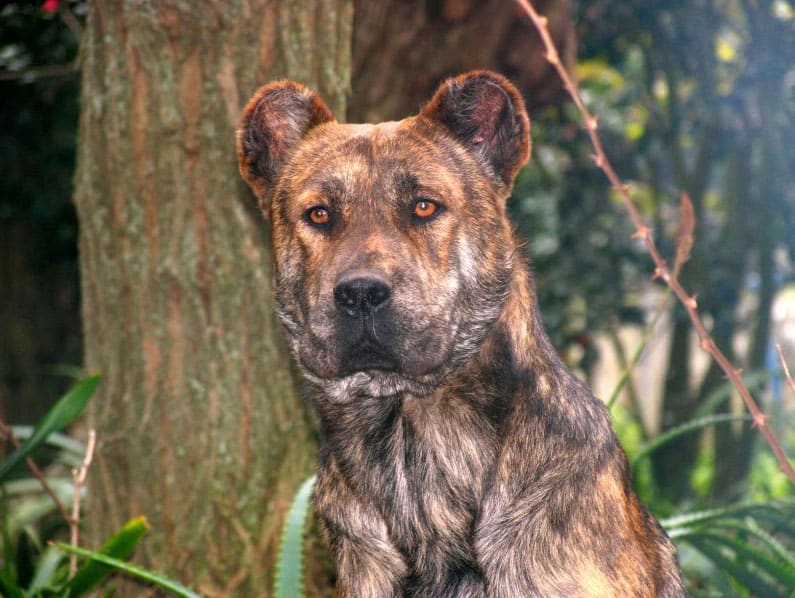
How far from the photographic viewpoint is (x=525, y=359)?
2744 mm

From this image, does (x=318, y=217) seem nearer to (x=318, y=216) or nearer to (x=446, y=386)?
(x=318, y=216)

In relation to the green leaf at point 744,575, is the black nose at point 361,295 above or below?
above

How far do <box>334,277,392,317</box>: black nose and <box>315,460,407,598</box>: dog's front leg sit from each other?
518 mm

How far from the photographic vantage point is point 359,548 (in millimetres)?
2744

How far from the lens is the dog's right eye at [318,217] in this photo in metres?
2.86

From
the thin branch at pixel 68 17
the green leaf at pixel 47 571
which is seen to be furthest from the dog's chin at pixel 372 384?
the thin branch at pixel 68 17

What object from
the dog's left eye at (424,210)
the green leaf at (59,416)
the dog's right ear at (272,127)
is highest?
the dog's right ear at (272,127)

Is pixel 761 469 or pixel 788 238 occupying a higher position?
pixel 788 238

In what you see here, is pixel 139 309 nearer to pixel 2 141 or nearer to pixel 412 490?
pixel 412 490

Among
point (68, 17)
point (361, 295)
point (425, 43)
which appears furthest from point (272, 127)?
point (68, 17)

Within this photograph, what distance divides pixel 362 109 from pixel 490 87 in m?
2.48

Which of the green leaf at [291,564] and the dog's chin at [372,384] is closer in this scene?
the dog's chin at [372,384]

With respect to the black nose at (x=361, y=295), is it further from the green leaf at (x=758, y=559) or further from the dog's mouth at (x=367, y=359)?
the green leaf at (x=758, y=559)

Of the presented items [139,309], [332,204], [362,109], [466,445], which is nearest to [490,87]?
[332,204]
